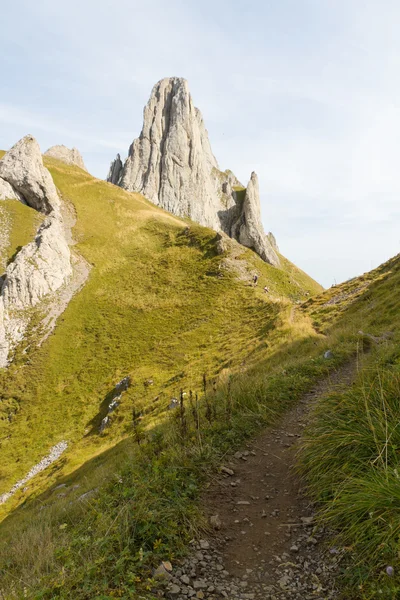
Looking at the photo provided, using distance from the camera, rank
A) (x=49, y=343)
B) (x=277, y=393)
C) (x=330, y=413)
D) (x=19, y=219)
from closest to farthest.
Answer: (x=330, y=413)
(x=277, y=393)
(x=49, y=343)
(x=19, y=219)

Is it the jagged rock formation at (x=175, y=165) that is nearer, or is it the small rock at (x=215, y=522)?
the small rock at (x=215, y=522)

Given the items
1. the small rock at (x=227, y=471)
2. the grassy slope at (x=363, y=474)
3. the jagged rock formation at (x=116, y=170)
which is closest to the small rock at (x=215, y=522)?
the small rock at (x=227, y=471)

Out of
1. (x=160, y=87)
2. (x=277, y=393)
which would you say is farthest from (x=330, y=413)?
(x=160, y=87)

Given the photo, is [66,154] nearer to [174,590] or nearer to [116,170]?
[116,170]

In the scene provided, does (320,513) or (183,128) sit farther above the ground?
(183,128)

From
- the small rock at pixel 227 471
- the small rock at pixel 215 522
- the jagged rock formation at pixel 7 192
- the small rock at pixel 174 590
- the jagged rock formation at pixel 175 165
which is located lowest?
the small rock at pixel 215 522

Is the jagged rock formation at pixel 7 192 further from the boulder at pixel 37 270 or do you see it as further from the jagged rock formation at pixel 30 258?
the boulder at pixel 37 270

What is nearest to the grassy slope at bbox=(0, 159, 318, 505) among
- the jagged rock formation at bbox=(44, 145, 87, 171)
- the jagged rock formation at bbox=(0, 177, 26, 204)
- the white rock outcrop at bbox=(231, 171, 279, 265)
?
the jagged rock formation at bbox=(0, 177, 26, 204)

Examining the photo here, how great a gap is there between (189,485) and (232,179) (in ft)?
542

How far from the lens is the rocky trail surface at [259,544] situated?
3852mm

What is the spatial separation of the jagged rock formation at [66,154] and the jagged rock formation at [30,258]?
216ft

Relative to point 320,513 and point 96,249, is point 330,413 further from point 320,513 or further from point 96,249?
point 96,249

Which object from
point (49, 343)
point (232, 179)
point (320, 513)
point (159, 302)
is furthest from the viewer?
point (232, 179)

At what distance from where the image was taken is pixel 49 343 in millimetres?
40719
